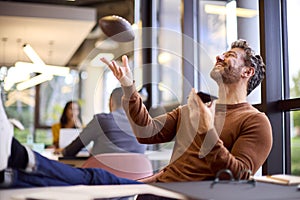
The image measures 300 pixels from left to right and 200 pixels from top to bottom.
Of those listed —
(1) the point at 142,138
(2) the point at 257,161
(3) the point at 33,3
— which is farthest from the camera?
(3) the point at 33,3

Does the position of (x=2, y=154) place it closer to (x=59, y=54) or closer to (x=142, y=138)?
(x=142, y=138)

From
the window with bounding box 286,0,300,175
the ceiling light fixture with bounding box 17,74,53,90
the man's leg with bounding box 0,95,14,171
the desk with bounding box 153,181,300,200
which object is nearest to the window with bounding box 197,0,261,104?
the window with bounding box 286,0,300,175

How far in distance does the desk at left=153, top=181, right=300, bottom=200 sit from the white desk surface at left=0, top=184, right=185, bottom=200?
5 centimetres

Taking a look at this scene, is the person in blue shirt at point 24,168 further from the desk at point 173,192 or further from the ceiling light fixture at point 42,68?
the ceiling light fixture at point 42,68

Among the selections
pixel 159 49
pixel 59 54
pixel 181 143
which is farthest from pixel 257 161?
pixel 59 54

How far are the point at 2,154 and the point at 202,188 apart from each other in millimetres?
635

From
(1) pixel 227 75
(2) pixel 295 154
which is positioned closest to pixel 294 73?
(2) pixel 295 154

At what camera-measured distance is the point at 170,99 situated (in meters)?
5.12

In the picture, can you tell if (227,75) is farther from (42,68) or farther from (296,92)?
(42,68)

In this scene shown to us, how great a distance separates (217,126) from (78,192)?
85cm

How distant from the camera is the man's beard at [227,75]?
2089 millimetres

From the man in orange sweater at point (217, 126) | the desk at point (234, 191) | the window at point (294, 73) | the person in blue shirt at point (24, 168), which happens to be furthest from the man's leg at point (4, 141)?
the window at point (294, 73)

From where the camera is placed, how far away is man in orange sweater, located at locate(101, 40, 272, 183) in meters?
1.72

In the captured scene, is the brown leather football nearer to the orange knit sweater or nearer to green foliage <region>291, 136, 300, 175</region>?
the orange knit sweater
